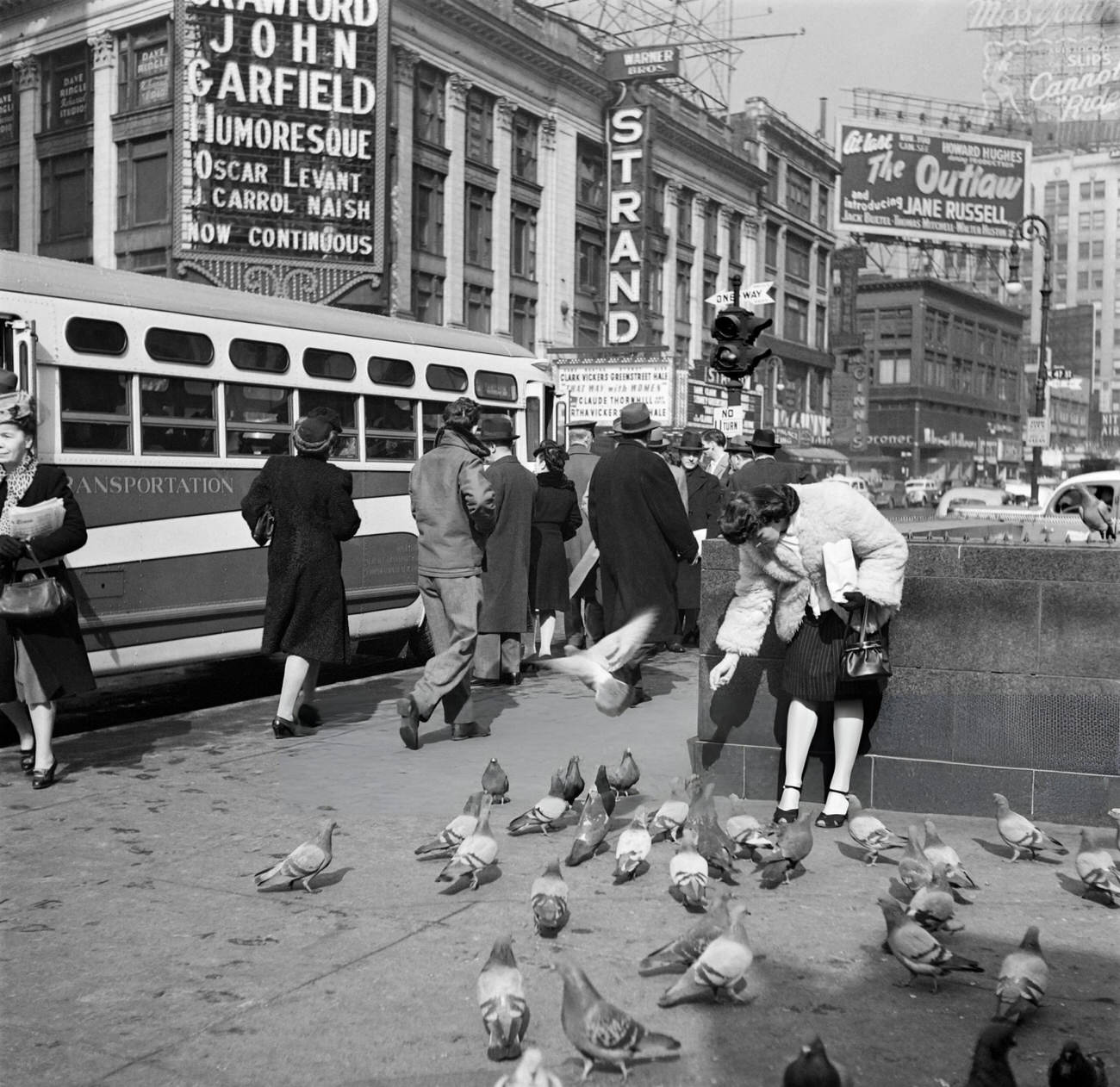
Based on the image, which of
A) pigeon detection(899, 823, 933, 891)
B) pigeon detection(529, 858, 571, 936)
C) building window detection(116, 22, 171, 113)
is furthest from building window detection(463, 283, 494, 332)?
pigeon detection(529, 858, 571, 936)

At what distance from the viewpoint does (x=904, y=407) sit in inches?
3725

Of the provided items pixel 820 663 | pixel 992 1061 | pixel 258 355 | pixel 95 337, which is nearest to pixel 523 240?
pixel 258 355

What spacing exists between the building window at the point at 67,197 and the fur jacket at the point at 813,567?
113 ft

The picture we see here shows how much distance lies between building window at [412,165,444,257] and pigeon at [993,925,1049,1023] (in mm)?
35635

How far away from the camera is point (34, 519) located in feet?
23.0

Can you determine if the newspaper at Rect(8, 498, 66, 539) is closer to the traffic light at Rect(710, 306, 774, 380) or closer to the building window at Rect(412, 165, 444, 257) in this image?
the traffic light at Rect(710, 306, 774, 380)

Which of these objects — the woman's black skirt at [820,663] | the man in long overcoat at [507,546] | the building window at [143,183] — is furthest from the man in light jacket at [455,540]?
the building window at [143,183]

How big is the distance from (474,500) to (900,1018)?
192 inches

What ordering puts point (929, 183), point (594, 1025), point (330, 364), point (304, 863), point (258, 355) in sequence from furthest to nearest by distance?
1. point (929, 183)
2. point (330, 364)
3. point (258, 355)
4. point (304, 863)
5. point (594, 1025)

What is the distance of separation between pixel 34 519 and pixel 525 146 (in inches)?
1507

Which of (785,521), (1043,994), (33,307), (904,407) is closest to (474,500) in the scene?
(785,521)

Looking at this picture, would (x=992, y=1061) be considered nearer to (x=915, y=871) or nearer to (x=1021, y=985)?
(x=1021, y=985)

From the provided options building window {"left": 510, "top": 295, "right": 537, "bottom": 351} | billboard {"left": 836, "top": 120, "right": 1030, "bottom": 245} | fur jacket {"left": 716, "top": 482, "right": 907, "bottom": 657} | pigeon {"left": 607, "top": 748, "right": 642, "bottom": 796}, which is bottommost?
pigeon {"left": 607, "top": 748, "right": 642, "bottom": 796}

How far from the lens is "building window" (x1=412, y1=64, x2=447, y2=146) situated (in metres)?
37.6
